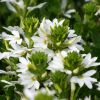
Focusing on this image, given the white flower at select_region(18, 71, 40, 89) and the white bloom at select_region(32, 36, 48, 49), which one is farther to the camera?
the white bloom at select_region(32, 36, 48, 49)

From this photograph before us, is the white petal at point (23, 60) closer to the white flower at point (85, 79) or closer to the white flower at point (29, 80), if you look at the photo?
the white flower at point (29, 80)

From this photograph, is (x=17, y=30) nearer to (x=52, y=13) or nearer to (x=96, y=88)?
(x=96, y=88)

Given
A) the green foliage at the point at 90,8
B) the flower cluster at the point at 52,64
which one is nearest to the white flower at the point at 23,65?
the flower cluster at the point at 52,64

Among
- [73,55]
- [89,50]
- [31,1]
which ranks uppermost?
[31,1]

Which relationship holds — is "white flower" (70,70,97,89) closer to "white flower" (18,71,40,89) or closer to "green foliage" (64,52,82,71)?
"green foliage" (64,52,82,71)

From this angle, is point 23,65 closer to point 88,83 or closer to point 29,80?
point 29,80

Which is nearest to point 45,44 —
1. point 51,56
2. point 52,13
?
point 51,56

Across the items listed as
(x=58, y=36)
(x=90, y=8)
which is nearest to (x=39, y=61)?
(x=58, y=36)

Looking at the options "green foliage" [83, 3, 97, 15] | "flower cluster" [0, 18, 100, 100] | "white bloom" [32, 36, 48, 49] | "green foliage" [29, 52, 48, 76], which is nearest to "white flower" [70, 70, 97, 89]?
"flower cluster" [0, 18, 100, 100]
